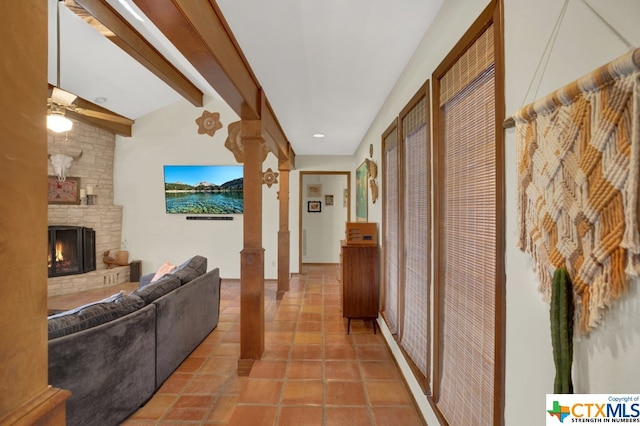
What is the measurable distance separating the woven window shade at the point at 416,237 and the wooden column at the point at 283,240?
270 cm

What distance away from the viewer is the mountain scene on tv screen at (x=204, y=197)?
5594 mm

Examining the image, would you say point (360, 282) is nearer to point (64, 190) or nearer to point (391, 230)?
point (391, 230)

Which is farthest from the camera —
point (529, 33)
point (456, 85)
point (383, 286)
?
point (383, 286)

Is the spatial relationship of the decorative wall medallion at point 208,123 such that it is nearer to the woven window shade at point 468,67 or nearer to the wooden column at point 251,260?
the wooden column at point 251,260

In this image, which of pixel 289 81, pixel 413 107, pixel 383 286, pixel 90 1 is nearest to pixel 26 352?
pixel 413 107

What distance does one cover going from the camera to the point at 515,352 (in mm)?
964

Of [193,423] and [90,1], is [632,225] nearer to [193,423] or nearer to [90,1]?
[193,423]

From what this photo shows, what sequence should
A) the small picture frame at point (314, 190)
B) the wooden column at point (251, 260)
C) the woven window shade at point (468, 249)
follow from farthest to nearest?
the small picture frame at point (314, 190) → the wooden column at point (251, 260) → the woven window shade at point (468, 249)

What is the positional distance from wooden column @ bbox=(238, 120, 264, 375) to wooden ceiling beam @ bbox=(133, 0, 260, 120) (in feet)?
1.17

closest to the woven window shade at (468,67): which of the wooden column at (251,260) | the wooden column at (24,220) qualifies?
the wooden column at (24,220)

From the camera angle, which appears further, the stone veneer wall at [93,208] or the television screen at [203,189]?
the television screen at [203,189]

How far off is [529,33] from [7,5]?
123 centimetres

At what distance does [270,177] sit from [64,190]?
326 centimetres

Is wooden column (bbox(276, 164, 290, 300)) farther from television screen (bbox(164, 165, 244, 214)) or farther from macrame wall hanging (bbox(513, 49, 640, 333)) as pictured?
macrame wall hanging (bbox(513, 49, 640, 333))
